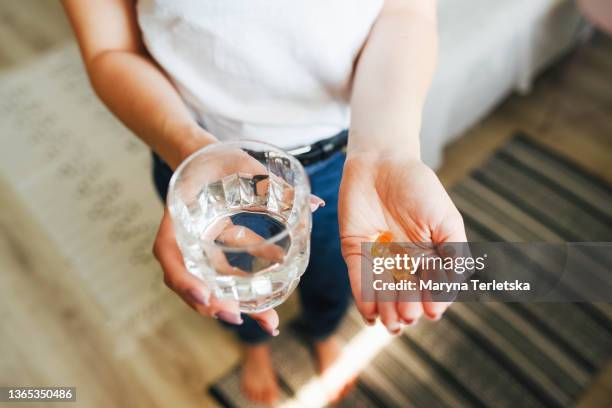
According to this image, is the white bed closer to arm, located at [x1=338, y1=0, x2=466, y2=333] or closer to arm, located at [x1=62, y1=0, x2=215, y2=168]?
arm, located at [x1=338, y1=0, x2=466, y2=333]

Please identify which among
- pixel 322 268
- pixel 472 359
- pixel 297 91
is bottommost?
pixel 472 359

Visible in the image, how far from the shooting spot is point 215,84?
2.12 ft

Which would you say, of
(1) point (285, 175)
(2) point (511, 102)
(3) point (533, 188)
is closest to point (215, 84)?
(1) point (285, 175)

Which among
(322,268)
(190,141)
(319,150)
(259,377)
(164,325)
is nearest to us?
(190,141)

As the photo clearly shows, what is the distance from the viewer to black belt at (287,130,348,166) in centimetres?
69

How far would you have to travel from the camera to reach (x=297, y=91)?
0.65 meters

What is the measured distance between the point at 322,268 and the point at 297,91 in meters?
0.35

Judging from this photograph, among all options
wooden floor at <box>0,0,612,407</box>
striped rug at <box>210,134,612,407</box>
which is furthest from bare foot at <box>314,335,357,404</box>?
wooden floor at <box>0,0,612,407</box>

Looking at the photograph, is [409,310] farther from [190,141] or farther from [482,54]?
[482,54]

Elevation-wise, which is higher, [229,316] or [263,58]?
[263,58]

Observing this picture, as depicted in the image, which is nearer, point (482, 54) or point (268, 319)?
point (268, 319)

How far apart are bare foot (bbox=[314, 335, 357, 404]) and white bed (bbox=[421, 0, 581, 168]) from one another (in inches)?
21.1

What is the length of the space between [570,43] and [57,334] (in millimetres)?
1721

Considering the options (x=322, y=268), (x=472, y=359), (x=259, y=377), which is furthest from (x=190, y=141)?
(x=472, y=359)
